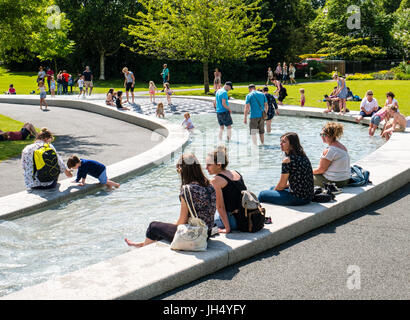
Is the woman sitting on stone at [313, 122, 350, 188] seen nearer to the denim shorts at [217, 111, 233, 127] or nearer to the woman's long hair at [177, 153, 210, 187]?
the woman's long hair at [177, 153, 210, 187]

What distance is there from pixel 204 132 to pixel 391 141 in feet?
22.7

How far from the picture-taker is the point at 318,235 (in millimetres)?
6188

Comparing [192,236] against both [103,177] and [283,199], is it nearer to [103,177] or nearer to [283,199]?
[283,199]

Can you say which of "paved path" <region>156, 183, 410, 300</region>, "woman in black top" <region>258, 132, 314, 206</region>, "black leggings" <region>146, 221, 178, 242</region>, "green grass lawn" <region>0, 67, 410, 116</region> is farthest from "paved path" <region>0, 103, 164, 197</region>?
"green grass lawn" <region>0, 67, 410, 116</region>

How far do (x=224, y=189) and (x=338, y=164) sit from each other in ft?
8.76

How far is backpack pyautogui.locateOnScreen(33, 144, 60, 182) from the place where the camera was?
28.1 ft

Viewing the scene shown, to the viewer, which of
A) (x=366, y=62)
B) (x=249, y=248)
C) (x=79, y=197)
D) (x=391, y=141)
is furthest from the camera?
(x=366, y=62)

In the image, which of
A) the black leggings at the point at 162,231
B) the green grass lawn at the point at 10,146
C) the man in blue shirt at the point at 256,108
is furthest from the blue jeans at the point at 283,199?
the green grass lawn at the point at 10,146

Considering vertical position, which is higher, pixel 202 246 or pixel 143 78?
pixel 143 78

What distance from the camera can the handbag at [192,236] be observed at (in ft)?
16.9

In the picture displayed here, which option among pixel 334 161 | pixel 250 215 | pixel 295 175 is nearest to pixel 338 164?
pixel 334 161

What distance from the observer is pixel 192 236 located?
16.9 feet
